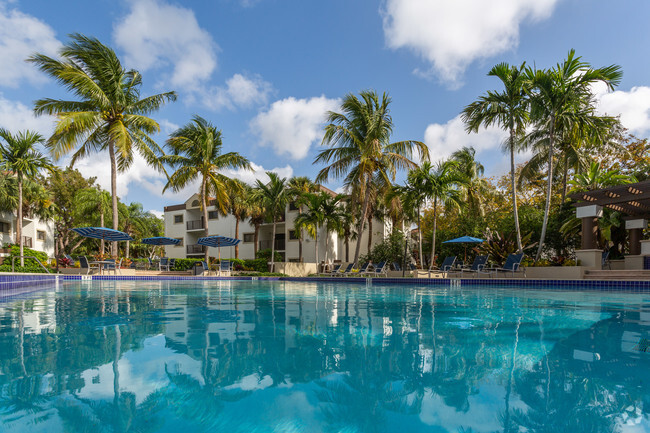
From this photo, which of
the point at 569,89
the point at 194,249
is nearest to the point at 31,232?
the point at 194,249

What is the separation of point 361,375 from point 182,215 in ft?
129

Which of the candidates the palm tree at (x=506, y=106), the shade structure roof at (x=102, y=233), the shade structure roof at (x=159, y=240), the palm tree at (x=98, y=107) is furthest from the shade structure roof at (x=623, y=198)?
the shade structure roof at (x=159, y=240)

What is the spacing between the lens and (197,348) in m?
3.42

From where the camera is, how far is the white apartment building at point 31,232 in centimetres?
3234

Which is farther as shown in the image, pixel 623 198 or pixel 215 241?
pixel 215 241

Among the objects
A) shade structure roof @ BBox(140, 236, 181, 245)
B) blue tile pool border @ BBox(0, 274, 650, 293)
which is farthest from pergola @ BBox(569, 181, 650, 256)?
shade structure roof @ BBox(140, 236, 181, 245)

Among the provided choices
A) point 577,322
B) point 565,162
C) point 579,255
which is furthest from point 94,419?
point 565,162

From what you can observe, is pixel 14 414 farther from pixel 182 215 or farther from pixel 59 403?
pixel 182 215

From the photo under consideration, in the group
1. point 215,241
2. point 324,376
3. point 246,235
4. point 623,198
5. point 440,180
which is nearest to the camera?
point 324,376

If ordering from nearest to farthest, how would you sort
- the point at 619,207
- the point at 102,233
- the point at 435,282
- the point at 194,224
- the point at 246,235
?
1. the point at 435,282
2. the point at 619,207
3. the point at 102,233
4. the point at 246,235
5. the point at 194,224

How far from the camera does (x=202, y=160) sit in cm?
2128

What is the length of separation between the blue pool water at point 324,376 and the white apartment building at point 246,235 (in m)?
24.8

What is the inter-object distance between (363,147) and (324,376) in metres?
17.1

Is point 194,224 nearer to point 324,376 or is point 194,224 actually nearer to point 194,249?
point 194,249
